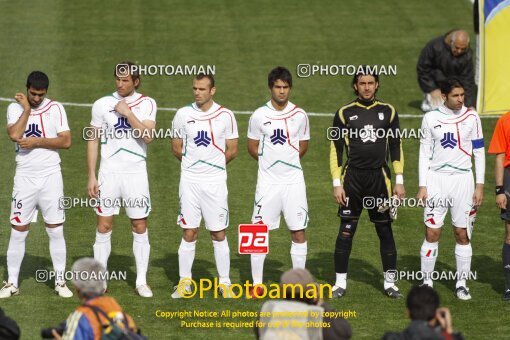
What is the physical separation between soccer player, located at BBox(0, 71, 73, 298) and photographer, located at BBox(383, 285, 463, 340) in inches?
251

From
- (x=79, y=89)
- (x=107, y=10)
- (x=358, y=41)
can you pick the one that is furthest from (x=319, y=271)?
(x=107, y=10)

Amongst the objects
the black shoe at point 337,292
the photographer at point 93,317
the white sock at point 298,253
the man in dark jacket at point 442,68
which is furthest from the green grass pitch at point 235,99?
the photographer at point 93,317

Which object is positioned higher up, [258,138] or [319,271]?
[258,138]

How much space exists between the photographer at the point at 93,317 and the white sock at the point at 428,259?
6.04 meters

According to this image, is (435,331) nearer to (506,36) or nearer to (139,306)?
(139,306)

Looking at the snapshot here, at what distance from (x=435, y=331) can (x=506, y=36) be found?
358 inches

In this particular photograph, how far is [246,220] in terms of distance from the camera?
18703 mm

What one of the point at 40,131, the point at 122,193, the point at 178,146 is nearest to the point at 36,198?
the point at 40,131

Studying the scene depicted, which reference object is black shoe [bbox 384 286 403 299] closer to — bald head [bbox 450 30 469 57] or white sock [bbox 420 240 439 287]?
white sock [bbox 420 240 439 287]

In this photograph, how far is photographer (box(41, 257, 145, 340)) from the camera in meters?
10.2

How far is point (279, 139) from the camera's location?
15.1 m

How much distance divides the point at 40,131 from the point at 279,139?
3.09 m

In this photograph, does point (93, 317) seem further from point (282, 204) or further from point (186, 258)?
point (282, 204)

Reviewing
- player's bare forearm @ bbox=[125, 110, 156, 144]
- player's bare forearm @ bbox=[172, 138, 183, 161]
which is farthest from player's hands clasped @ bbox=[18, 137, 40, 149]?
player's bare forearm @ bbox=[172, 138, 183, 161]
